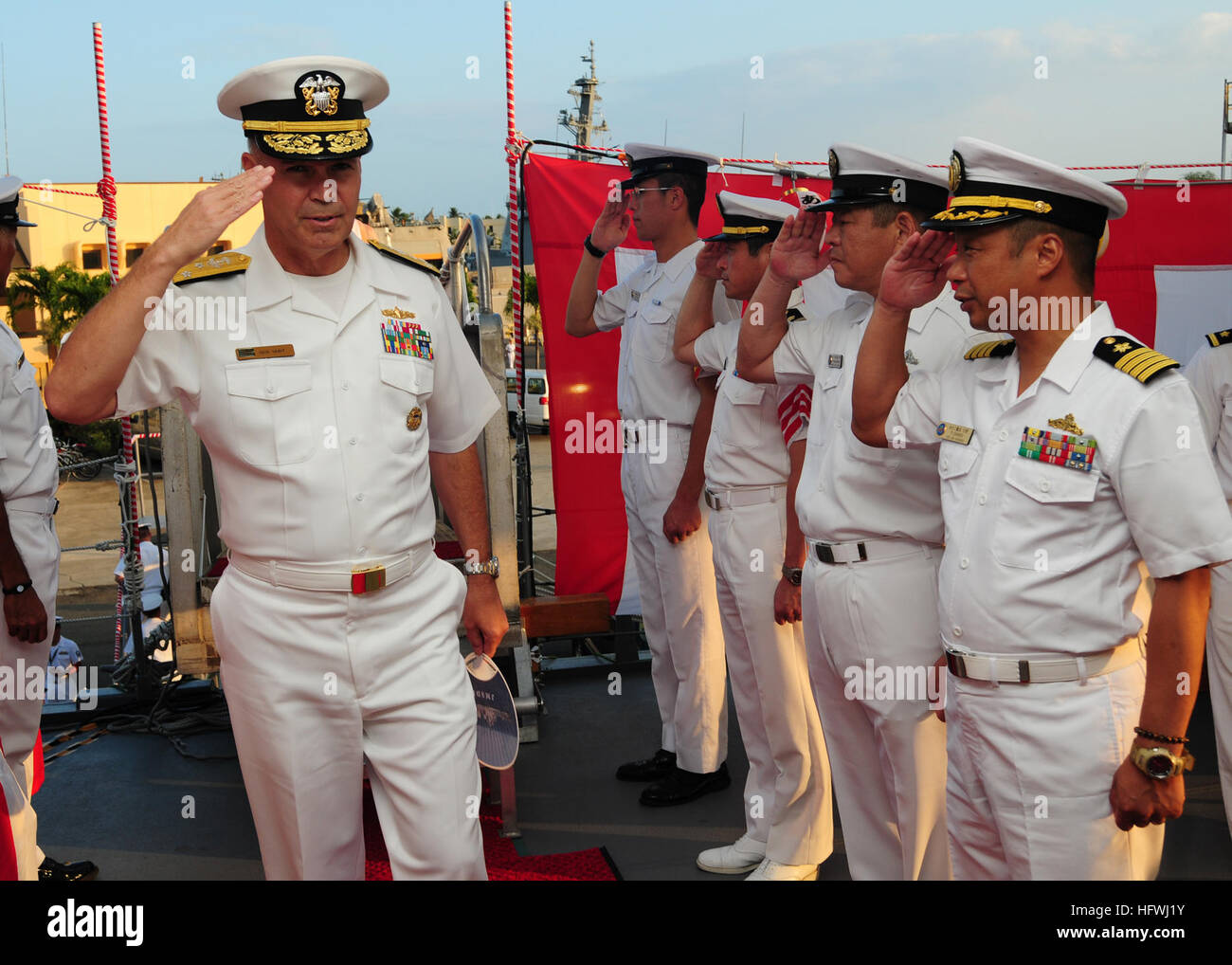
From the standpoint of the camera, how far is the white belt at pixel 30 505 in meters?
3.79

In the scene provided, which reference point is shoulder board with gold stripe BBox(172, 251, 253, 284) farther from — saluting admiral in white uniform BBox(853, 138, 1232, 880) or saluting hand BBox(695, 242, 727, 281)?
saluting hand BBox(695, 242, 727, 281)

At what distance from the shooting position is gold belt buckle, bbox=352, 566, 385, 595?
2.50 m

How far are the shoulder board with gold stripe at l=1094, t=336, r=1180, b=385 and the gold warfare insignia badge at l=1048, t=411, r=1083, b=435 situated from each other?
0.41ft

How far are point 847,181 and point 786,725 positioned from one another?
1.71 meters

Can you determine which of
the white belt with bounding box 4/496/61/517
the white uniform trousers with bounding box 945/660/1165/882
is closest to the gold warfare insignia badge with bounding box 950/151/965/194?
the white uniform trousers with bounding box 945/660/1165/882

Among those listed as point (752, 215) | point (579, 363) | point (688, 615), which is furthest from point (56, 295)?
point (752, 215)

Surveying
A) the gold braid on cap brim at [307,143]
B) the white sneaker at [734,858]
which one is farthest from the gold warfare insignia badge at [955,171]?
the white sneaker at [734,858]

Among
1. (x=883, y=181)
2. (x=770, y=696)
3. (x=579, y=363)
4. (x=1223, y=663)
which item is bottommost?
(x=770, y=696)

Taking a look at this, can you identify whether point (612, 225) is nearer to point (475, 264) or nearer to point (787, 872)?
point (475, 264)

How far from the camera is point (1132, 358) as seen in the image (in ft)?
7.37

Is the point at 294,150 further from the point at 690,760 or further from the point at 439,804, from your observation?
the point at 690,760

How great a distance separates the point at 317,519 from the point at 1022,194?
1575mm

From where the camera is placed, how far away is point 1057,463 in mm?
2266
